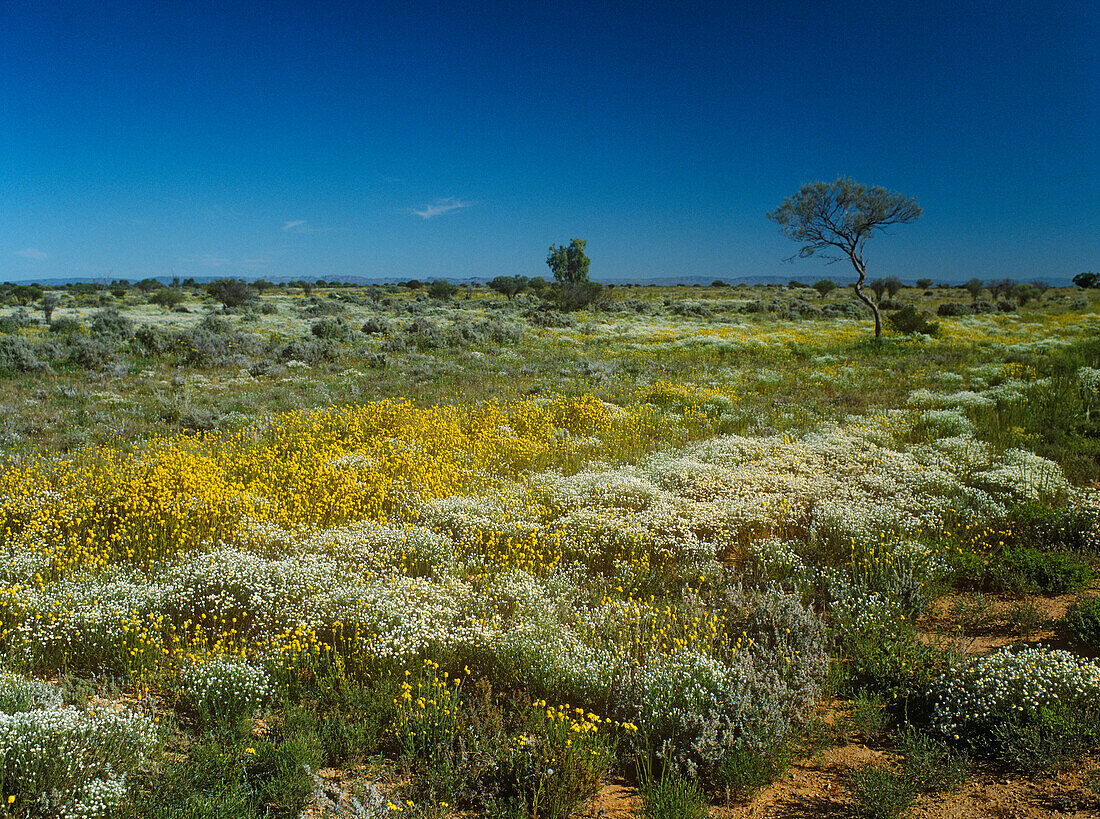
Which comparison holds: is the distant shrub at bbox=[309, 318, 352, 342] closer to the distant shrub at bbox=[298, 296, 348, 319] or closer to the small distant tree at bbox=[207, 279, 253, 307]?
the distant shrub at bbox=[298, 296, 348, 319]

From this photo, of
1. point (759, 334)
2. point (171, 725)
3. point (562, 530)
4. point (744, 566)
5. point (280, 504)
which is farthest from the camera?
point (759, 334)

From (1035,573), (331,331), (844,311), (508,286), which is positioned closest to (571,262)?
(508,286)

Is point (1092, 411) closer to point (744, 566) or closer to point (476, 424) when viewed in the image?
point (744, 566)

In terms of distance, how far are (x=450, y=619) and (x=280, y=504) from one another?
3.51 meters

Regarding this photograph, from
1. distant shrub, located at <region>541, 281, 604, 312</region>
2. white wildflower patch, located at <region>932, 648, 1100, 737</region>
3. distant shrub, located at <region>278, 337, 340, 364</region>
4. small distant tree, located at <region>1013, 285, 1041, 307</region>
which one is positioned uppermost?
small distant tree, located at <region>1013, 285, 1041, 307</region>

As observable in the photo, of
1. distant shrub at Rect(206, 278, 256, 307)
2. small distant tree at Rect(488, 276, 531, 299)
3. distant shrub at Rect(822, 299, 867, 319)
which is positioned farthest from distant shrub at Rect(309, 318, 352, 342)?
distant shrub at Rect(822, 299, 867, 319)

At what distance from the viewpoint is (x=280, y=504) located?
7070 mm

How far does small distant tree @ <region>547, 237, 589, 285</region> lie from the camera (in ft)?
258

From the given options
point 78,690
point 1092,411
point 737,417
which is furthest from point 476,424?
point 1092,411

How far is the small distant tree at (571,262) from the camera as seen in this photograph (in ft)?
258

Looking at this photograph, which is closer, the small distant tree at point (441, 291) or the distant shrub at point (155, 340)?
the distant shrub at point (155, 340)

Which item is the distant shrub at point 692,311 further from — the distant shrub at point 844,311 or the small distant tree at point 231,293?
the small distant tree at point 231,293

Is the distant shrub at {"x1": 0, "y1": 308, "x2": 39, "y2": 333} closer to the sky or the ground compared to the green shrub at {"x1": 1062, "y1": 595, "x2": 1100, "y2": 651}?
closer to the sky

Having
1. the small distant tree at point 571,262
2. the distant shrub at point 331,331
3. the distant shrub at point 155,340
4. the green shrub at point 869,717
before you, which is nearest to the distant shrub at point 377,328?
the distant shrub at point 331,331
